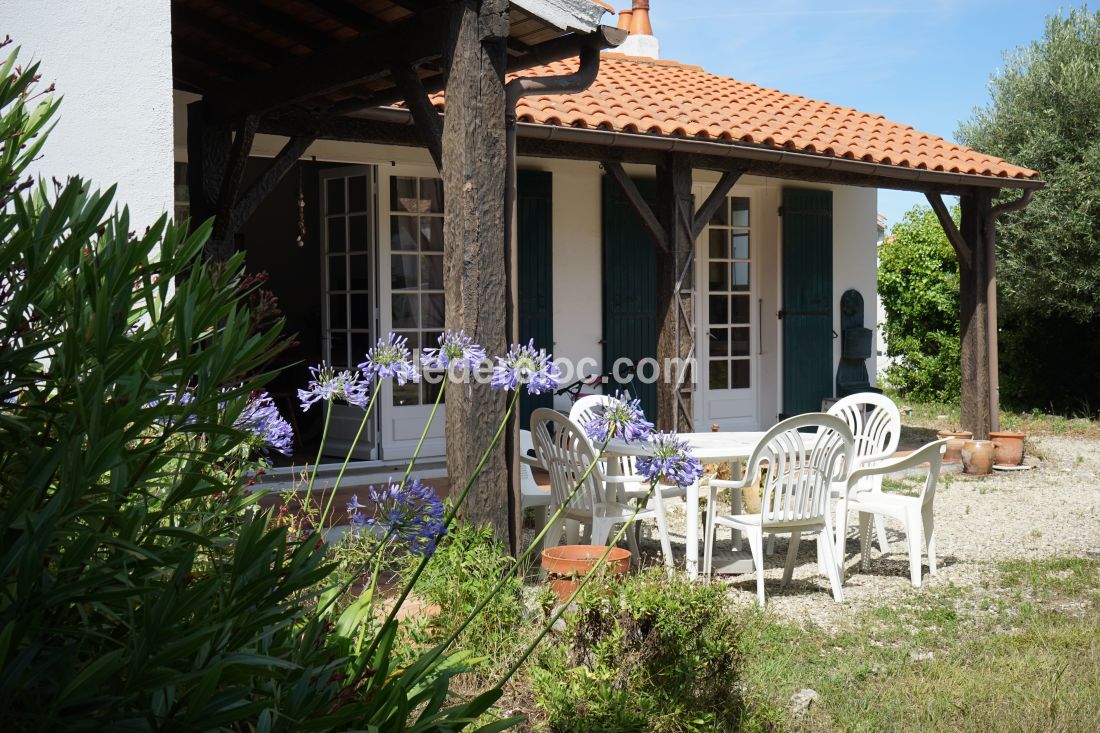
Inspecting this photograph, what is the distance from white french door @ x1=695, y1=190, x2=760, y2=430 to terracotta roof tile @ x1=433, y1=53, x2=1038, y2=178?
1076 millimetres

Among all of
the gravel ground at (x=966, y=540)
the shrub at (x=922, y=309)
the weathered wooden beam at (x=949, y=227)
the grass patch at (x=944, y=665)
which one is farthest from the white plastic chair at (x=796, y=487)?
the shrub at (x=922, y=309)

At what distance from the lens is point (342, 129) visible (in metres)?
6.33

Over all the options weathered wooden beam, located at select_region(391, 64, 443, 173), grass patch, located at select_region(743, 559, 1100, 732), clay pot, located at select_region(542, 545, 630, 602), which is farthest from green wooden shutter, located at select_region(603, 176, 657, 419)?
clay pot, located at select_region(542, 545, 630, 602)

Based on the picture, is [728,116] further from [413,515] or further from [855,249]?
[413,515]

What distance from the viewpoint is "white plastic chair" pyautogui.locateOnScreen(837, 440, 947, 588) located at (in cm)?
529

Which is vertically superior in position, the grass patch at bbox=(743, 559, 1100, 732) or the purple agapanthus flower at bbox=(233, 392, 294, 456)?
the purple agapanthus flower at bbox=(233, 392, 294, 456)

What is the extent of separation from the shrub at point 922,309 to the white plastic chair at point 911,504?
9811 millimetres

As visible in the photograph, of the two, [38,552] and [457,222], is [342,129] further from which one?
[38,552]

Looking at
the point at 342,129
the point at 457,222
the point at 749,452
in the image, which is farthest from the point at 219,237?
the point at 749,452

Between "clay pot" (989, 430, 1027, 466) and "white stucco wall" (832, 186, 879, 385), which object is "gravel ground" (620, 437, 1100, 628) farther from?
"white stucco wall" (832, 186, 879, 385)

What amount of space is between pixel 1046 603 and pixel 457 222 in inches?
139

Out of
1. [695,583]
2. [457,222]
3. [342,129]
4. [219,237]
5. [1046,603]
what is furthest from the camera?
[342,129]

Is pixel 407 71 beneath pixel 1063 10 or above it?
beneath

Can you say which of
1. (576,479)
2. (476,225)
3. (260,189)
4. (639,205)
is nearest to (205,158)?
(260,189)
